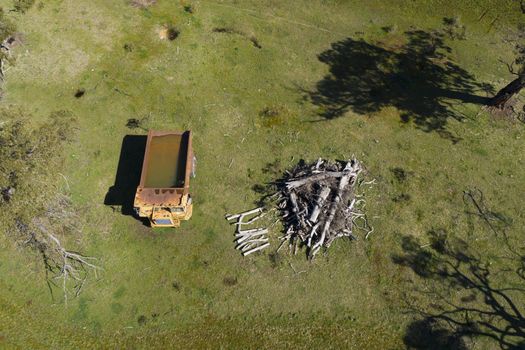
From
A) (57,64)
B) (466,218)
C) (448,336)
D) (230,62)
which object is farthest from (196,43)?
(448,336)

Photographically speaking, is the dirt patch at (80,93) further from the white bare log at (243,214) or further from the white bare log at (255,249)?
the white bare log at (255,249)

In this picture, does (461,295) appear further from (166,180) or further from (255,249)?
(166,180)

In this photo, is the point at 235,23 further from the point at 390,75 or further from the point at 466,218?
the point at 466,218

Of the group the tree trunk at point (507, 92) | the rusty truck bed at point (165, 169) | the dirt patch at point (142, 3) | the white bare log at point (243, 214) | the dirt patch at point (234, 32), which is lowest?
the white bare log at point (243, 214)

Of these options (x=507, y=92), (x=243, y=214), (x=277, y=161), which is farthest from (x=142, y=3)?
(x=507, y=92)

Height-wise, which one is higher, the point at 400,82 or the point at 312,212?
the point at 400,82

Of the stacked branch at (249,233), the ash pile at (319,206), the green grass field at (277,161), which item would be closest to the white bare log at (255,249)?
the stacked branch at (249,233)
